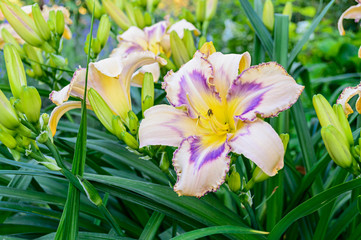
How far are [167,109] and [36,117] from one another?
8.0 inches

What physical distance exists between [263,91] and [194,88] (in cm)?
12

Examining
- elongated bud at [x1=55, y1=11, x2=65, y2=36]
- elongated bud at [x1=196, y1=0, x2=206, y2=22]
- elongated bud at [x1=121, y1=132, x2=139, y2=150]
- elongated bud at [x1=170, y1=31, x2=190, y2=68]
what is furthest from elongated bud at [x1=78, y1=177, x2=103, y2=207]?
elongated bud at [x1=196, y1=0, x2=206, y2=22]

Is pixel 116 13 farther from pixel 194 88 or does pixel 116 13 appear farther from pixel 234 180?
pixel 234 180

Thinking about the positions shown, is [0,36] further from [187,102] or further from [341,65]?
[341,65]

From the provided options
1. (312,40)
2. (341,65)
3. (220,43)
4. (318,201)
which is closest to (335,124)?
(318,201)

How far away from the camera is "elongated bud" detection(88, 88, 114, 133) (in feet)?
1.92

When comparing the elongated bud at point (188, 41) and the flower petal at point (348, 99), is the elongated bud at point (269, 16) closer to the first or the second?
the elongated bud at point (188, 41)

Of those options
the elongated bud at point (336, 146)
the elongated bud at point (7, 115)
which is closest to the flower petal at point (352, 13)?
the elongated bud at point (336, 146)

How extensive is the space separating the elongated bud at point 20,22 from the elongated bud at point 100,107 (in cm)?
34

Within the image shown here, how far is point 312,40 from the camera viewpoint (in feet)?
9.67

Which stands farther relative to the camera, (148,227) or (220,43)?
(220,43)

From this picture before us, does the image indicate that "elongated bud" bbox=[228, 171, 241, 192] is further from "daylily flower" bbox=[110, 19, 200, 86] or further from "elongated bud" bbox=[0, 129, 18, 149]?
"daylily flower" bbox=[110, 19, 200, 86]

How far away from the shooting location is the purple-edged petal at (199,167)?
51 centimetres

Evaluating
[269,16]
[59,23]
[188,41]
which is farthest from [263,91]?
[59,23]
